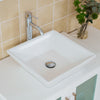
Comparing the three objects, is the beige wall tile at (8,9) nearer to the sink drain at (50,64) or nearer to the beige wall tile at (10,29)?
the beige wall tile at (10,29)

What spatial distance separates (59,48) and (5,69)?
0.46 m

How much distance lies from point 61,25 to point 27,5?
18.6 inches

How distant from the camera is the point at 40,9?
6.89 feet

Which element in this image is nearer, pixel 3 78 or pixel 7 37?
pixel 3 78

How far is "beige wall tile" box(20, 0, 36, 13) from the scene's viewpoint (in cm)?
196

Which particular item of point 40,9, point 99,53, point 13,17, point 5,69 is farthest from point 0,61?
point 99,53

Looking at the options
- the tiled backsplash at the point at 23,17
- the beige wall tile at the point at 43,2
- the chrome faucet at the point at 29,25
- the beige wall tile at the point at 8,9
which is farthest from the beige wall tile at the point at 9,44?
the beige wall tile at the point at 43,2

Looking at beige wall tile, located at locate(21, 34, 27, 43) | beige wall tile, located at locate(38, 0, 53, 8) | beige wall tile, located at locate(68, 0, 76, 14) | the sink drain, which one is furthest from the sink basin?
beige wall tile, located at locate(68, 0, 76, 14)

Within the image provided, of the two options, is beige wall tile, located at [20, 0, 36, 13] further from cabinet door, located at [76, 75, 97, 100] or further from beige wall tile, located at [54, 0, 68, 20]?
cabinet door, located at [76, 75, 97, 100]

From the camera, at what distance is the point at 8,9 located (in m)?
1.89

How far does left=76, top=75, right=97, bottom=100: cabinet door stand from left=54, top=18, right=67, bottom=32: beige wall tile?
1.88ft

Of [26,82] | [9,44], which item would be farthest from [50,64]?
[9,44]

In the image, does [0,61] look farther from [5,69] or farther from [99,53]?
[99,53]

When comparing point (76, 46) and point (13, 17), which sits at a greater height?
point (13, 17)
